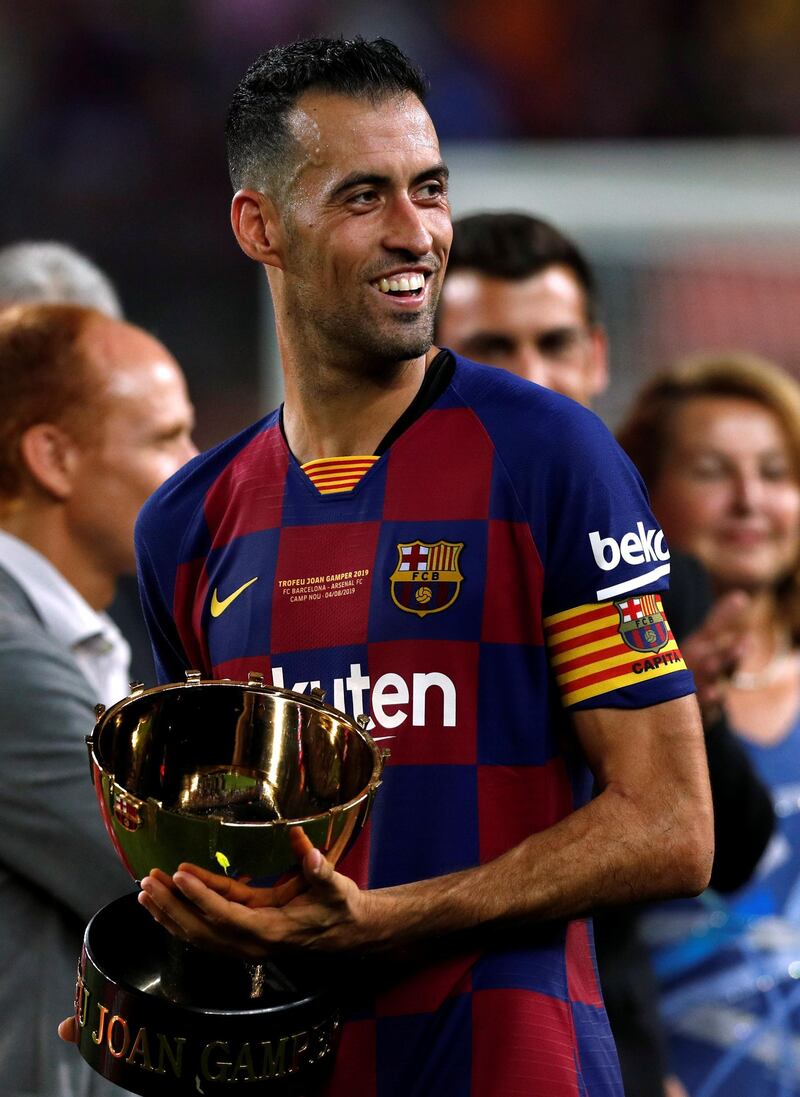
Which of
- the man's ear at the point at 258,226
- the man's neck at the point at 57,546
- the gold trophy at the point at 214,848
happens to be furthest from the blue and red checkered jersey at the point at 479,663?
the man's neck at the point at 57,546

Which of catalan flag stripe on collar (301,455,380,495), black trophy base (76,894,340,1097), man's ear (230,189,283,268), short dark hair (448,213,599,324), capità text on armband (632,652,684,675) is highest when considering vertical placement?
man's ear (230,189,283,268)

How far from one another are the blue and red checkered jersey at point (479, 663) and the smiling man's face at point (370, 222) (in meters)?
0.15

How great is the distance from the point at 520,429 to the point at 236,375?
5.79 m

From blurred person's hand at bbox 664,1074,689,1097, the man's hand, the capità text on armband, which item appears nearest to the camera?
the man's hand

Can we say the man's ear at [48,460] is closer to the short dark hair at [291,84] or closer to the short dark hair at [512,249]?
the short dark hair at [512,249]

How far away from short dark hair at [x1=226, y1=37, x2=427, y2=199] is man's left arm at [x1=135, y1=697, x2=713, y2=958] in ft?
2.85

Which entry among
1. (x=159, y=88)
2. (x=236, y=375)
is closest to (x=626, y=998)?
(x=236, y=375)

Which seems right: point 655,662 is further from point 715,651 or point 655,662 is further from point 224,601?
point 715,651

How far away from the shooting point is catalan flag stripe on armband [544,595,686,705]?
1.86 metres

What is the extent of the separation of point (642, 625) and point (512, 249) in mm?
1815

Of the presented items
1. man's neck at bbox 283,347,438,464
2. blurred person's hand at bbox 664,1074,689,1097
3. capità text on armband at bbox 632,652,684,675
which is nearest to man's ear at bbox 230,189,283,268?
man's neck at bbox 283,347,438,464

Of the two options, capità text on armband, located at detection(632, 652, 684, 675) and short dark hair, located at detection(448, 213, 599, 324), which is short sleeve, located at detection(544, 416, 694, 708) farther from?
short dark hair, located at detection(448, 213, 599, 324)

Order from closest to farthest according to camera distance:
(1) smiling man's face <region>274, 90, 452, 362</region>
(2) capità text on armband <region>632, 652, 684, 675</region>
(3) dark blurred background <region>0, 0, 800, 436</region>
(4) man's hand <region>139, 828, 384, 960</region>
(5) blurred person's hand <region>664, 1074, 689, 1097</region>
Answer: (4) man's hand <region>139, 828, 384, 960</region>
(2) capità text on armband <region>632, 652, 684, 675</region>
(1) smiling man's face <region>274, 90, 452, 362</region>
(5) blurred person's hand <region>664, 1074, 689, 1097</region>
(3) dark blurred background <region>0, 0, 800, 436</region>

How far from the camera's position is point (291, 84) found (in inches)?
84.0
